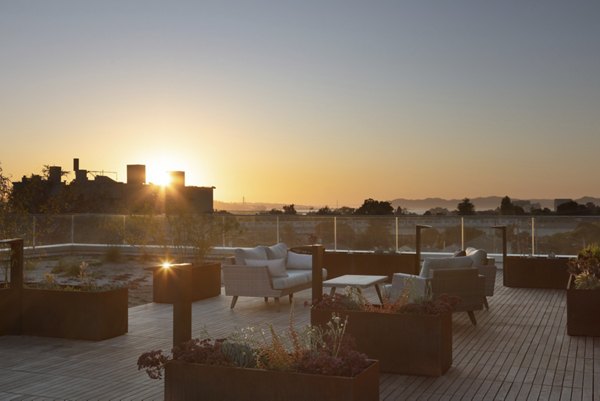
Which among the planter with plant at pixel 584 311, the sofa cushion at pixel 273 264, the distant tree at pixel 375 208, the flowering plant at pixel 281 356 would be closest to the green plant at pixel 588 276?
the planter with plant at pixel 584 311

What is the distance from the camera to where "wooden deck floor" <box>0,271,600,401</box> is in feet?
17.9

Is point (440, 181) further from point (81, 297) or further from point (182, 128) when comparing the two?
point (81, 297)

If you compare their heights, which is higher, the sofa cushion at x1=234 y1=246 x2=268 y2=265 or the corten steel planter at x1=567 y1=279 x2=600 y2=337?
the sofa cushion at x1=234 y1=246 x2=268 y2=265

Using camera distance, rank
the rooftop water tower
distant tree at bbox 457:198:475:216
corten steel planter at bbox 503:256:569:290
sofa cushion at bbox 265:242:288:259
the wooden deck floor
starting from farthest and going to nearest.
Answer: the rooftop water tower, distant tree at bbox 457:198:475:216, corten steel planter at bbox 503:256:569:290, sofa cushion at bbox 265:242:288:259, the wooden deck floor

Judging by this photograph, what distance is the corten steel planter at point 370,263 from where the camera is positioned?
12938 mm

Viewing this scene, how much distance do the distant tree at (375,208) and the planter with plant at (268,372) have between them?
1611 centimetres

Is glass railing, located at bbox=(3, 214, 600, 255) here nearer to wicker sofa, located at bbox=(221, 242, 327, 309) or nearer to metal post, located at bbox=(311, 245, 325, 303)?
wicker sofa, located at bbox=(221, 242, 327, 309)

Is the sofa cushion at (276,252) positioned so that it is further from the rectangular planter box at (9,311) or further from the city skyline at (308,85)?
the city skyline at (308,85)

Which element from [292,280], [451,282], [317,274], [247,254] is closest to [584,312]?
[451,282]

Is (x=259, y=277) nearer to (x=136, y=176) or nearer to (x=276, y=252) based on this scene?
(x=276, y=252)

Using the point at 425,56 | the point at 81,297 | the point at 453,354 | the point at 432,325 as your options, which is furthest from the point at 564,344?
the point at 425,56

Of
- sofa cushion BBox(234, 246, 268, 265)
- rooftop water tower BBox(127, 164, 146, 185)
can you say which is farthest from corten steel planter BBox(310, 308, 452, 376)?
rooftop water tower BBox(127, 164, 146, 185)

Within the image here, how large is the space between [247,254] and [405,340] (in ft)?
14.2

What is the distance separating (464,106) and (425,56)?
2347 mm
